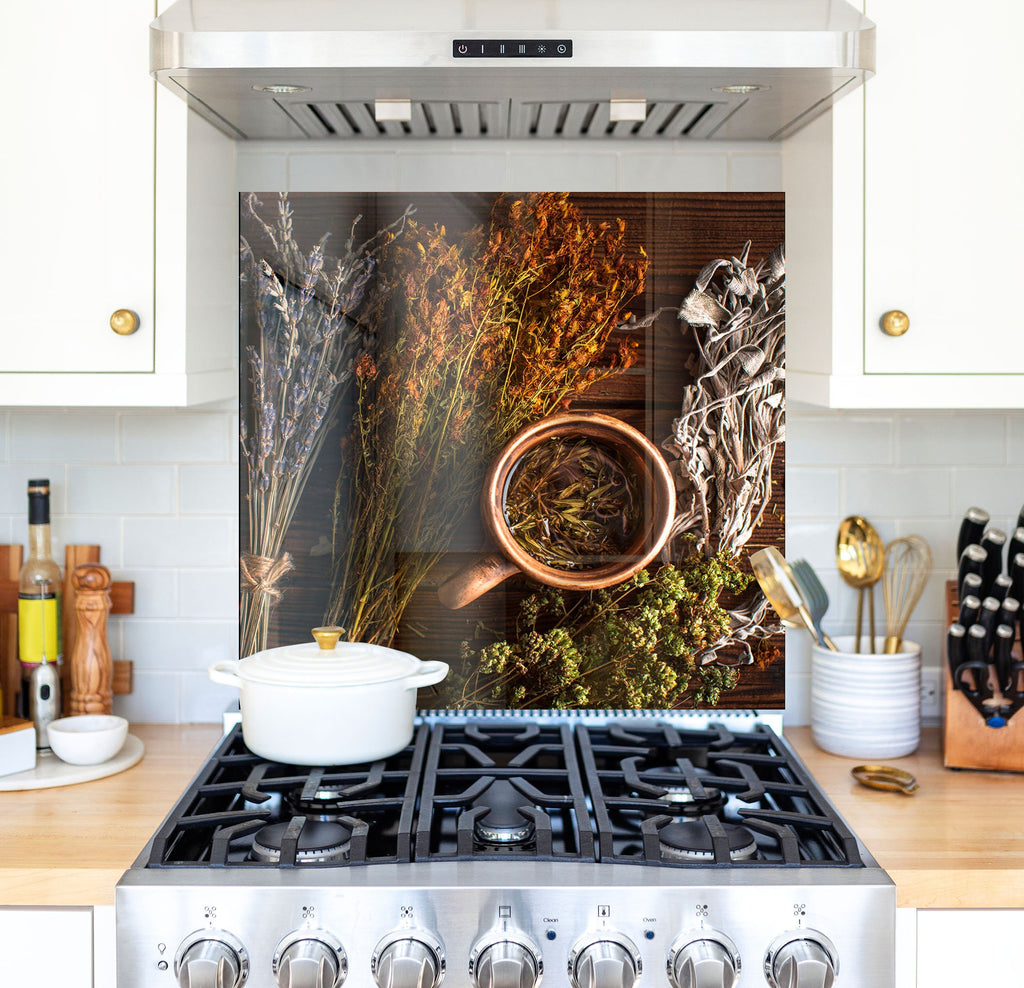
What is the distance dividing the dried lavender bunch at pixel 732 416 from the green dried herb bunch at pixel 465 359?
0.14 m

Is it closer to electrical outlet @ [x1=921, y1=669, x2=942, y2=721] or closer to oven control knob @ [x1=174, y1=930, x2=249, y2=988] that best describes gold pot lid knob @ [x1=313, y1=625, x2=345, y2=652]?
oven control knob @ [x1=174, y1=930, x2=249, y2=988]

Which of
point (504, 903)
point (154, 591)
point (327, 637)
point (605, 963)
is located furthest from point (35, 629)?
point (605, 963)

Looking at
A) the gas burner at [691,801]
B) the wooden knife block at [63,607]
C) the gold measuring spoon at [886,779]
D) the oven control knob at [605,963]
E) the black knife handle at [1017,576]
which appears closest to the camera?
the oven control knob at [605,963]

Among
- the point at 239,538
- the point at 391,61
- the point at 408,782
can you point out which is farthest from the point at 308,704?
the point at 391,61

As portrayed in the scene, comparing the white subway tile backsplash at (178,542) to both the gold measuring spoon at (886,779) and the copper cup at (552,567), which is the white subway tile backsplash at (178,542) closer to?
the copper cup at (552,567)

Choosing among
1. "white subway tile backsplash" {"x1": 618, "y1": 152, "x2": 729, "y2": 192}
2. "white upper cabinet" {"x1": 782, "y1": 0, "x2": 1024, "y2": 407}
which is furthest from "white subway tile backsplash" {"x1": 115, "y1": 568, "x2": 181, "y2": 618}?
"white upper cabinet" {"x1": 782, "y1": 0, "x2": 1024, "y2": 407}

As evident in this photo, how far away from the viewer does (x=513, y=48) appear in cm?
146

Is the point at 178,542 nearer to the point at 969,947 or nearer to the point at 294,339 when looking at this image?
the point at 294,339

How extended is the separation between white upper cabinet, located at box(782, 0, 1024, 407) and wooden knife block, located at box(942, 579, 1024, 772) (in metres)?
0.51

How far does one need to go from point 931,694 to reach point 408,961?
3.83ft

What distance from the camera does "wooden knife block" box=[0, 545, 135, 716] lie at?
205 centimetres

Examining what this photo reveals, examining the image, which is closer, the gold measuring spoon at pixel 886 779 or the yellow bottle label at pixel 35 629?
the gold measuring spoon at pixel 886 779

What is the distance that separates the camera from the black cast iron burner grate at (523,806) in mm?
1461

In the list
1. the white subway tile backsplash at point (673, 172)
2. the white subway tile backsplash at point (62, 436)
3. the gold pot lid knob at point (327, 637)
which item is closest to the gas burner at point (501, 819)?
the gold pot lid knob at point (327, 637)
